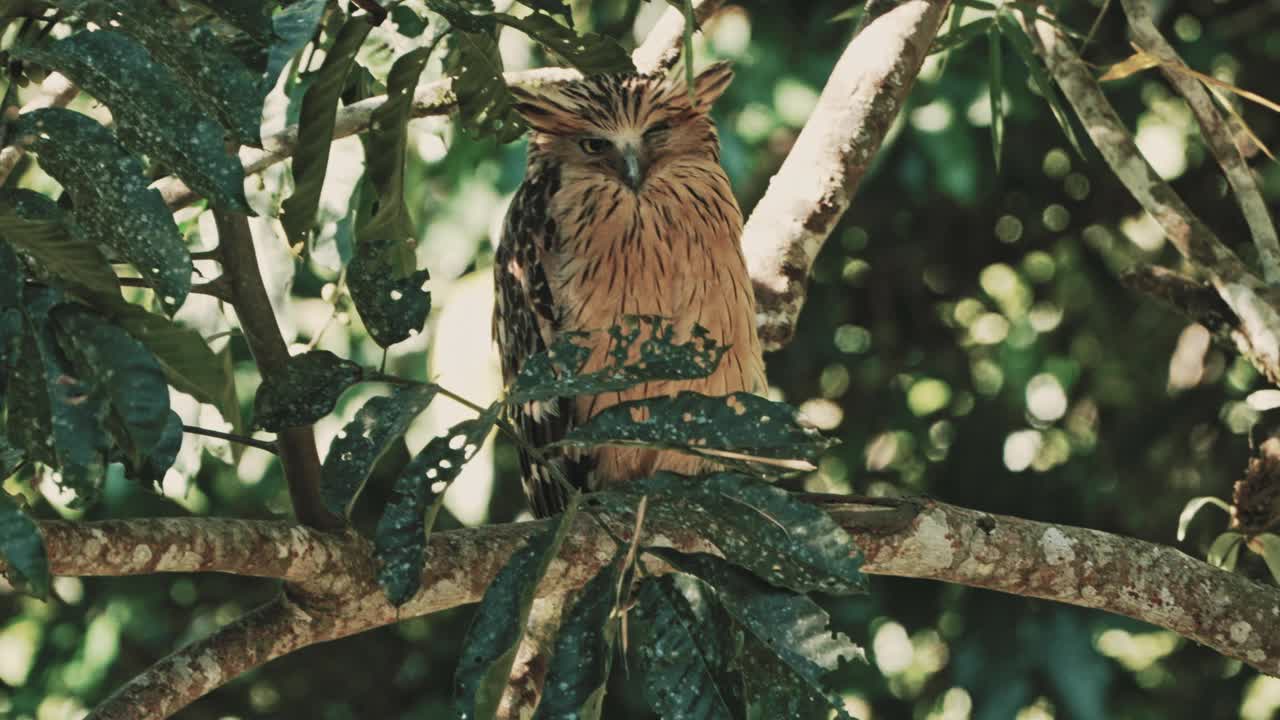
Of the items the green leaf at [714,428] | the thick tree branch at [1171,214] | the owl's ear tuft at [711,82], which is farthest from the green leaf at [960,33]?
the green leaf at [714,428]

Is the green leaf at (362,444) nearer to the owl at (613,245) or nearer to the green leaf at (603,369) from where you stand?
the green leaf at (603,369)

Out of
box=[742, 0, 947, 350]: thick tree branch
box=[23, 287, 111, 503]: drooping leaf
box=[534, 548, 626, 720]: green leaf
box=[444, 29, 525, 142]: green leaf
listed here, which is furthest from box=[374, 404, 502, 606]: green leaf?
box=[742, 0, 947, 350]: thick tree branch

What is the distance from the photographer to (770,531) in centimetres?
125

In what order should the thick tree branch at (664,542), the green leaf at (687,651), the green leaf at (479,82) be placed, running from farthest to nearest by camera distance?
the green leaf at (479,82) < the thick tree branch at (664,542) < the green leaf at (687,651)

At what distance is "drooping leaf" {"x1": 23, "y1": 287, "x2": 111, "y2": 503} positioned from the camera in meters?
1.06

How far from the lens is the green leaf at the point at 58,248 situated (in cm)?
110

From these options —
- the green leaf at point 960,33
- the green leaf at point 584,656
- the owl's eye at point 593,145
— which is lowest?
the green leaf at point 584,656

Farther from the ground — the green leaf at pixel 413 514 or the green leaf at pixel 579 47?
the green leaf at pixel 579 47

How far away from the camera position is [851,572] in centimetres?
124

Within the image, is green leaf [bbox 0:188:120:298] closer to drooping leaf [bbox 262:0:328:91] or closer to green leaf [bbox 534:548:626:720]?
drooping leaf [bbox 262:0:328:91]

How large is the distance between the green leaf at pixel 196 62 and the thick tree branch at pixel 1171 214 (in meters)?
1.95

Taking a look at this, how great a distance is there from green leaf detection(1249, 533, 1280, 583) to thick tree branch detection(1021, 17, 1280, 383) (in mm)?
263

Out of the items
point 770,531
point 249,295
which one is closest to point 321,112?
point 249,295

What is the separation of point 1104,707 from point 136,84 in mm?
3228
